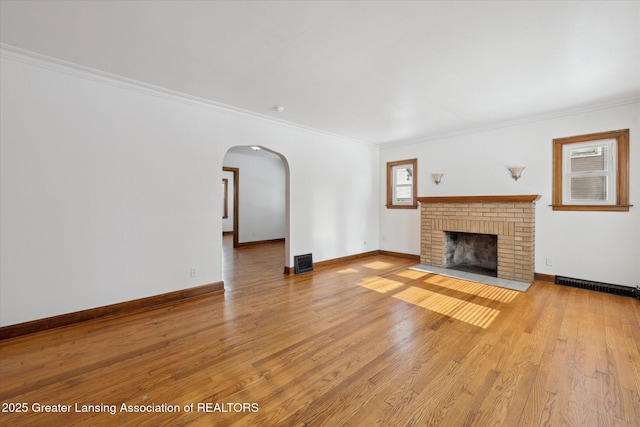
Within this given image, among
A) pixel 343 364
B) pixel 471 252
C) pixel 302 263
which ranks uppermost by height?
pixel 471 252

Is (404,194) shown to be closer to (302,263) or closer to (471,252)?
Result: (471,252)

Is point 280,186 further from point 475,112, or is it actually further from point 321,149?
point 475,112

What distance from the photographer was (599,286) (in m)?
3.76

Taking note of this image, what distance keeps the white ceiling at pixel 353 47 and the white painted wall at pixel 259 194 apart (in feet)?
14.7

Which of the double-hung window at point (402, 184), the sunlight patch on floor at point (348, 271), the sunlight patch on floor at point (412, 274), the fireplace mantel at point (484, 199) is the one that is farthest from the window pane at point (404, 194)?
the sunlight patch on floor at point (348, 271)

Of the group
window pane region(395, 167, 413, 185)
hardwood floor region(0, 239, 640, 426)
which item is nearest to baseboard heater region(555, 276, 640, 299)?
hardwood floor region(0, 239, 640, 426)

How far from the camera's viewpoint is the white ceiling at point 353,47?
6.34ft

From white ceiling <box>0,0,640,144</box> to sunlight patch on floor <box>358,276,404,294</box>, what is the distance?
2.63 meters

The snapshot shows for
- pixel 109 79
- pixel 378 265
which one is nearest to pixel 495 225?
pixel 378 265

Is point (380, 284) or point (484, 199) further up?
point (484, 199)

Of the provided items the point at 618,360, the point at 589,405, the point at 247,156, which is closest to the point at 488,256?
the point at 618,360

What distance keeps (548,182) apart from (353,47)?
3890mm

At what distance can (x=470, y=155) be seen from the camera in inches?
199

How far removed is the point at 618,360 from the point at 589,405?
83 cm
